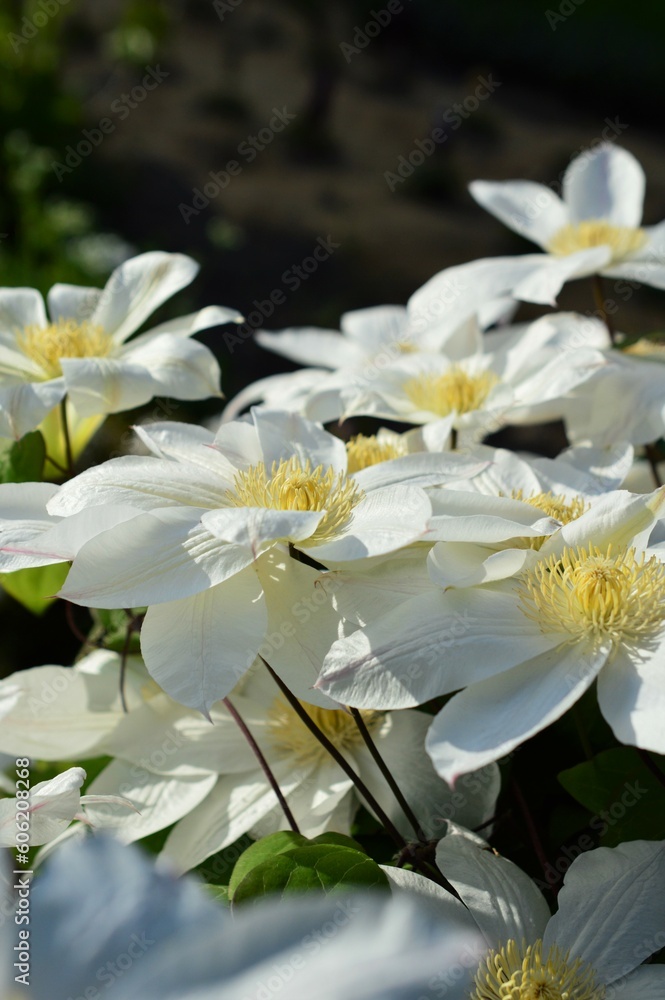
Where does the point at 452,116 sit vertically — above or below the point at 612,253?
below

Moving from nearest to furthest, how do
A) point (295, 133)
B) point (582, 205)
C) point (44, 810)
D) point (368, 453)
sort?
point (44, 810)
point (368, 453)
point (582, 205)
point (295, 133)

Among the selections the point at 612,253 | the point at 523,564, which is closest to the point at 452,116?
the point at 612,253

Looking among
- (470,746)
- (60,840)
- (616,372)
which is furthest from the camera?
(616,372)

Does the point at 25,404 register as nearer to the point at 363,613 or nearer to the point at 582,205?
the point at 363,613

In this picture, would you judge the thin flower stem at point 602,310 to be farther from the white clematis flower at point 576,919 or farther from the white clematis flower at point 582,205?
the white clematis flower at point 576,919

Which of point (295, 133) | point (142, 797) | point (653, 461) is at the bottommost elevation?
point (295, 133)

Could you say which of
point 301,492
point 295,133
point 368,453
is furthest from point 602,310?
point 295,133

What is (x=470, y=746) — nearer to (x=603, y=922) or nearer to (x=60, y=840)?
(x=603, y=922)
